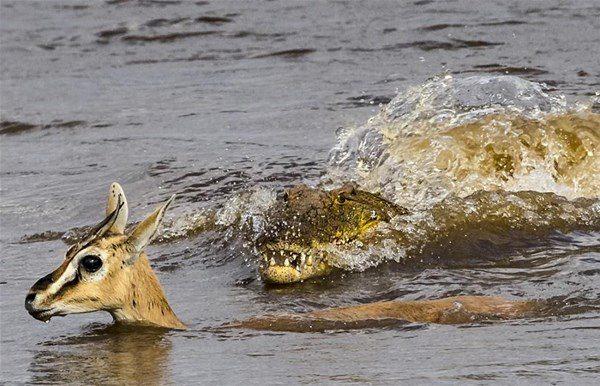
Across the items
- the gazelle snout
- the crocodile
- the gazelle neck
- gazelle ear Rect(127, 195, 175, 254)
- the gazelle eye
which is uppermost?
gazelle ear Rect(127, 195, 175, 254)

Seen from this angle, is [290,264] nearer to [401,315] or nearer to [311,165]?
[401,315]

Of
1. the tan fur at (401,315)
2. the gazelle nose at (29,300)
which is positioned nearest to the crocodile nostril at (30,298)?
the gazelle nose at (29,300)

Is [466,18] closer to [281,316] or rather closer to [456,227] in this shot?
[456,227]

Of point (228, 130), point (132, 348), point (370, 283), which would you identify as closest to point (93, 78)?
point (228, 130)

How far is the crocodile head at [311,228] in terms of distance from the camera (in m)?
9.41

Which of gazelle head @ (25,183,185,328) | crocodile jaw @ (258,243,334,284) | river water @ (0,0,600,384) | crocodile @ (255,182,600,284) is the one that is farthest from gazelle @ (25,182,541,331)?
crocodile @ (255,182,600,284)

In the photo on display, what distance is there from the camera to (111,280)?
7.75 metres

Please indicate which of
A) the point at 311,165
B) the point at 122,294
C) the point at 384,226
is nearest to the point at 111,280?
the point at 122,294

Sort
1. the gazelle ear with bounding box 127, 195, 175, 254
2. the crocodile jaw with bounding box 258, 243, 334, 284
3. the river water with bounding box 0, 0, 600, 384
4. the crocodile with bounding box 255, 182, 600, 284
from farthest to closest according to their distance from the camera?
1. the crocodile with bounding box 255, 182, 600, 284
2. the crocodile jaw with bounding box 258, 243, 334, 284
3. the gazelle ear with bounding box 127, 195, 175, 254
4. the river water with bounding box 0, 0, 600, 384

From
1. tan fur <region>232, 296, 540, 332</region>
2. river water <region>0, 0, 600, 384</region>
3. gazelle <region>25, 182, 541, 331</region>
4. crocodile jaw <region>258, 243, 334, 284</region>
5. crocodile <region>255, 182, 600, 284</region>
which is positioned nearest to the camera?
river water <region>0, 0, 600, 384</region>

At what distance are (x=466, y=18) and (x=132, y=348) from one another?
12.3 meters

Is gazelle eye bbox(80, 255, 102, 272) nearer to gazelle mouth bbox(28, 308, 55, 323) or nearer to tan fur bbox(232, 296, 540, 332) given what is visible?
gazelle mouth bbox(28, 308, 55, 323)

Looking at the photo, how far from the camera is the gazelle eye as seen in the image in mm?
7656

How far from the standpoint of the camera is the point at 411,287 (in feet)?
29.5
